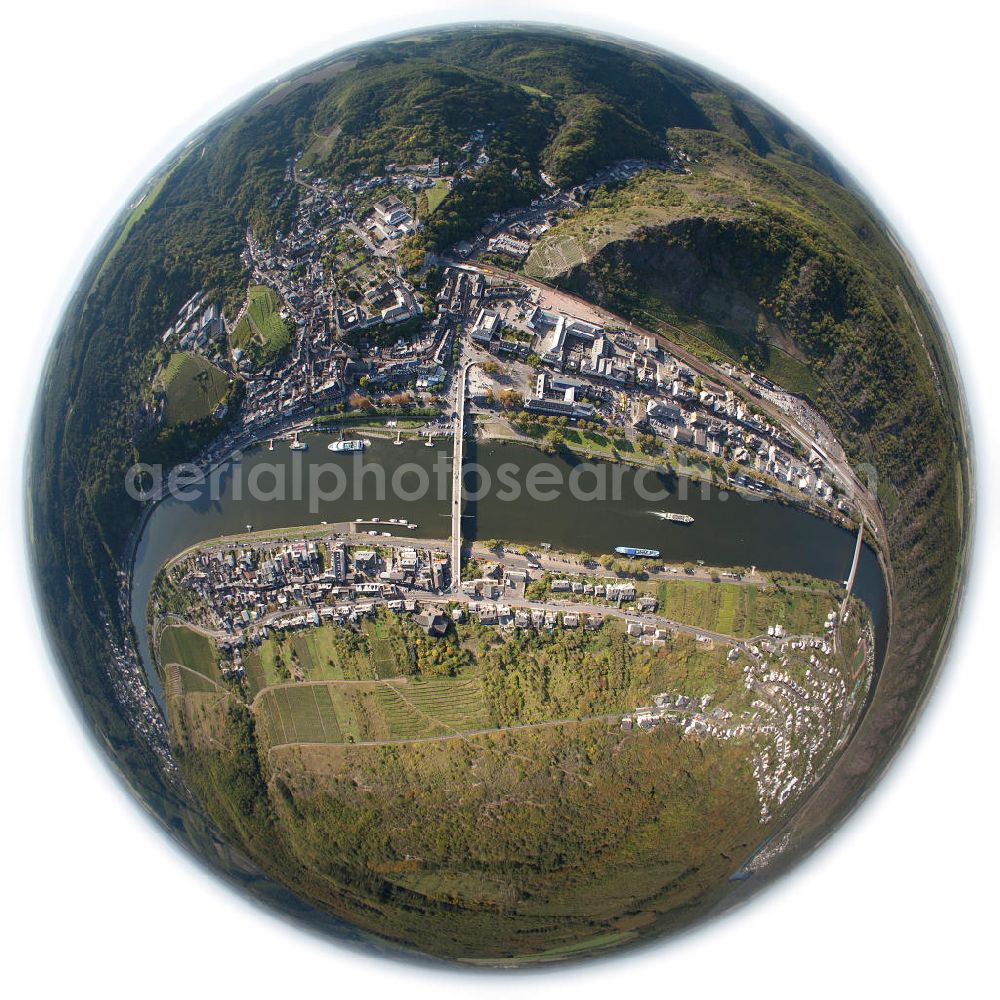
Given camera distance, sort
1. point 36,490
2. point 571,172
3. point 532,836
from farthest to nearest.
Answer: point 571,172 < point 36,490 < point 532,836

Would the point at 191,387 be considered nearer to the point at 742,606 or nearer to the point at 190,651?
the point at 190,651

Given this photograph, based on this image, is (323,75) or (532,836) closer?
(532,836)

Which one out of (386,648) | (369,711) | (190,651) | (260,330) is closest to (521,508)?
(386,648)

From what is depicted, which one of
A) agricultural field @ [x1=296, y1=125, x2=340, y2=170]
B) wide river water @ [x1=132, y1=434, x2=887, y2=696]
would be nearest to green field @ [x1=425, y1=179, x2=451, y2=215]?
agricultural field @ [x1=296, y1=125, x2=340, y2=170]

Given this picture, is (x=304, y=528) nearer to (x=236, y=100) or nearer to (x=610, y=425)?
(x=610, y=425)

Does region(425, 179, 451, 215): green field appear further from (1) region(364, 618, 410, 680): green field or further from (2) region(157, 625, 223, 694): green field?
(2) region(157, 625, 223, 694): green field

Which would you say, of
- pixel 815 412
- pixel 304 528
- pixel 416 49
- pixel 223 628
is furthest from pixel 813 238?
pixel 223 628

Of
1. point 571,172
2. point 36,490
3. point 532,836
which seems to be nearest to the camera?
point 532,836
